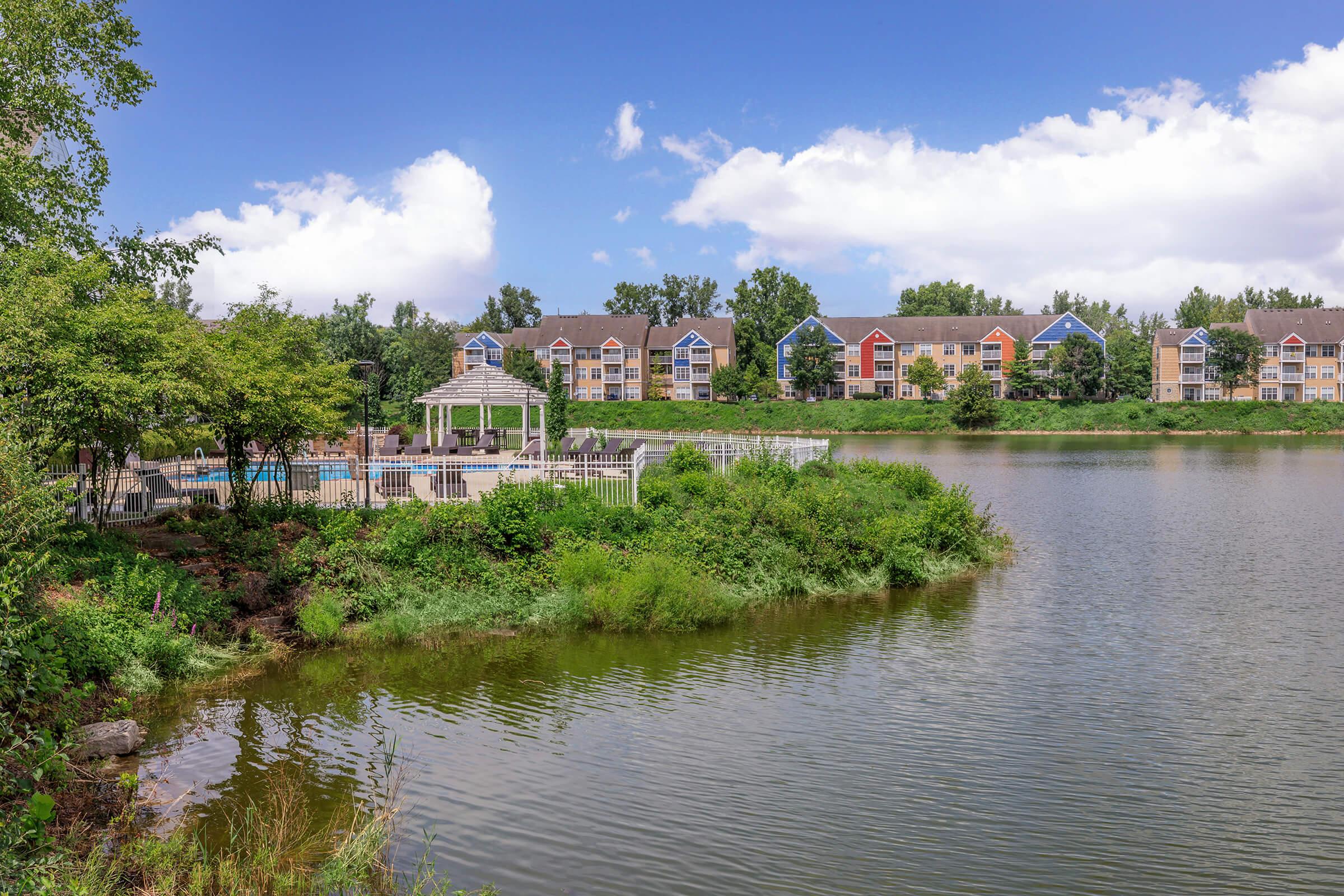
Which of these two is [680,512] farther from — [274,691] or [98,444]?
[98,444]

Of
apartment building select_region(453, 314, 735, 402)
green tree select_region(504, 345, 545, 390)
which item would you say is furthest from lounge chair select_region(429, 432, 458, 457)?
apartment building select_region(453, 314, 735, 402)

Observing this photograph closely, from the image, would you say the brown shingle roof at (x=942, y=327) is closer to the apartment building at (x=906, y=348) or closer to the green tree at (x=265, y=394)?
the apartment building at (x=906, y=348)

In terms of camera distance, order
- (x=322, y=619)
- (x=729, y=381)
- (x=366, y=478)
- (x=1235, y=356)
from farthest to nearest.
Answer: (x=729, y=381)
(x=1235, y=356)
(x=366, y=478)
(x=322, y=619)

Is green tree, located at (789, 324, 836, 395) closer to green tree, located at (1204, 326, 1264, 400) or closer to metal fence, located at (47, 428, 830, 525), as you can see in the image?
green tree, located at (1204, 326, 1264, 400)

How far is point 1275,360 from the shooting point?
3642 inches

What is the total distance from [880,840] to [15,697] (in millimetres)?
7185

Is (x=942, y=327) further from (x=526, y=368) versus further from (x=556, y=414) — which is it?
(x=556, y=414)

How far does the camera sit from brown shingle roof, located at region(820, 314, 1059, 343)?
322 feet

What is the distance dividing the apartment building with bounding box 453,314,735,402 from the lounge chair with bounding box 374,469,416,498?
7678 cm

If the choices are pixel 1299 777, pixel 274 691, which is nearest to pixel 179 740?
pixel 274 691

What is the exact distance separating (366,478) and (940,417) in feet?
225

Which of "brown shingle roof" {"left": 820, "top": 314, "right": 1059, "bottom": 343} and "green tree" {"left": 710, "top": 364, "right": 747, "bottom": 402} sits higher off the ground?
"brown shingle roof" {"left": 820, "top": 314, "right": 1059, "bottom": 343}

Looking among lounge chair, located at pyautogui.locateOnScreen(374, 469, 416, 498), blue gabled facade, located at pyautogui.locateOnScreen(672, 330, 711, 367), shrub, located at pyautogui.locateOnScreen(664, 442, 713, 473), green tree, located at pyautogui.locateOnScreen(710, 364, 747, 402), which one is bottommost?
lounge chair, located at pyautogui.locateOnScreen(374, 469, 416, 498)

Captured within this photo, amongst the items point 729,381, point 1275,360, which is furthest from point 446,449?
point 1275,360
